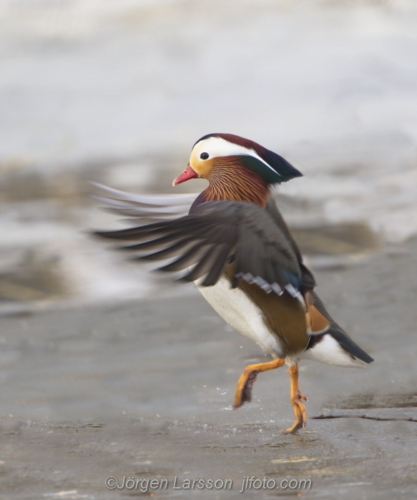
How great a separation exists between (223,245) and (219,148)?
64 centimetres

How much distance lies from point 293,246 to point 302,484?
0.86m

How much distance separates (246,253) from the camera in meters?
2.75

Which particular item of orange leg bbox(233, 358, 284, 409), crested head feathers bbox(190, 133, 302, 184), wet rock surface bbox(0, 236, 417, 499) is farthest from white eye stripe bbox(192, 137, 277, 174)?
wet rock surface bbox(0, 236, 417, 499)

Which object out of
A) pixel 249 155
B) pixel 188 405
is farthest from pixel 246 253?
pixel 188 405

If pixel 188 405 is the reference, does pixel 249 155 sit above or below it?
above

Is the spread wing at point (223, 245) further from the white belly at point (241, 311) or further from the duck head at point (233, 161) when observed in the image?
the duck head at point (233, 161)

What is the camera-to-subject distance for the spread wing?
8.41 feet

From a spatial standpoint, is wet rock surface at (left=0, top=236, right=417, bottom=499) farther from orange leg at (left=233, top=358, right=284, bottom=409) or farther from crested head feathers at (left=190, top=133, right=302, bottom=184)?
crested head feathers at (left=190, top=133, right=302, bottom=184)

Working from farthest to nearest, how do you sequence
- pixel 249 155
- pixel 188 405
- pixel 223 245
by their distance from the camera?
pixel 188 405 < pixel 249 155 < pixel 223 245

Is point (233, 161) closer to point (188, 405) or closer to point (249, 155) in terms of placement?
point (249, 155)

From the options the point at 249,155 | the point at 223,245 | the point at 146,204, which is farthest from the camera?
the point at 146,204

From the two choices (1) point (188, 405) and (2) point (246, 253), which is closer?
(2) point (246, 253)

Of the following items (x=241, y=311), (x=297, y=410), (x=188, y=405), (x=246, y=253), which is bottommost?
(x=188, y=405)

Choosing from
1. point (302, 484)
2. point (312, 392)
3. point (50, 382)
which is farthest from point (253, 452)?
point (50, 382)
